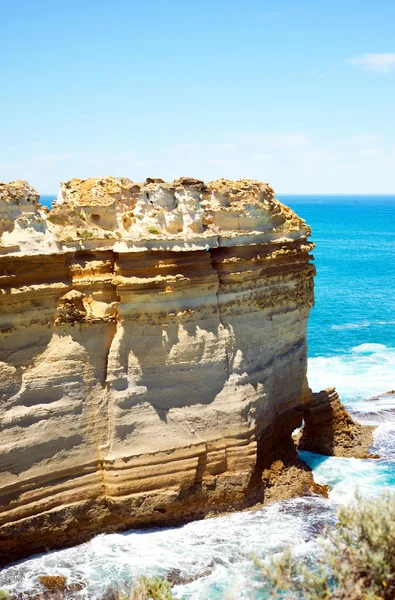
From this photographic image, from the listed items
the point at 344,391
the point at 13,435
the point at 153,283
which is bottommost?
the point at 344,391

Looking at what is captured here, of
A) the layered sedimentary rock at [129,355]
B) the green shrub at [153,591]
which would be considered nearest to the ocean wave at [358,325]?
the layered sedimentary rock at [129,355]

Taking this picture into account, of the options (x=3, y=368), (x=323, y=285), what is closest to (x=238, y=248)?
(x=3, y=368)

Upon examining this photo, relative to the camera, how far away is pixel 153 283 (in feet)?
49.3

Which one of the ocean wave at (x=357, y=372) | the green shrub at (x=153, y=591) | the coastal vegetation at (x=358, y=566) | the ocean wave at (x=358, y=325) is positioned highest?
the coastal vegetation at (x=358, y=566)

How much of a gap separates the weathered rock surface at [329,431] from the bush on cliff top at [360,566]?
34.4ft

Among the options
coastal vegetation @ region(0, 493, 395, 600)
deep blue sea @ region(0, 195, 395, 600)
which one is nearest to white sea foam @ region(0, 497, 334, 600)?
deep blue sea @ region(0, 195, 395, 600)

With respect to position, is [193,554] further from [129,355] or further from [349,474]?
[349,474]

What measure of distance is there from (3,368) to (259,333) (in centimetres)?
650

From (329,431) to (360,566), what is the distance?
11.6 metres

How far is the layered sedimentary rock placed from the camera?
47.0 ft

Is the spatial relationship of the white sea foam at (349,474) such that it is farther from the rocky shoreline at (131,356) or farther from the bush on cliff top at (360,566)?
the bush on cliff top at (360,566)

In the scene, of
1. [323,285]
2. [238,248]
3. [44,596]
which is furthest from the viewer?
[323,285]

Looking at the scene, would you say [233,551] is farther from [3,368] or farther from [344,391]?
[344,391]

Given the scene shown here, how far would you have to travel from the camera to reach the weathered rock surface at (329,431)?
20500 millimetres
